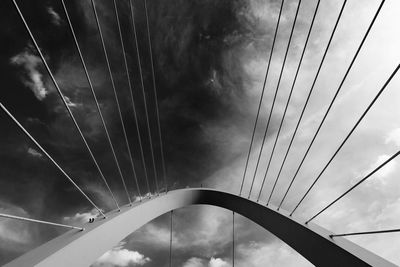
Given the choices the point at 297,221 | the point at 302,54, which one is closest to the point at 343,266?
the point at 297,221

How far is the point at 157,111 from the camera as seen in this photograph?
5.84m

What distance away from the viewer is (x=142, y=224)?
6516 mm

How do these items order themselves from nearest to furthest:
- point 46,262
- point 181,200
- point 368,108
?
point 46,262, point 368,108, point 181,200

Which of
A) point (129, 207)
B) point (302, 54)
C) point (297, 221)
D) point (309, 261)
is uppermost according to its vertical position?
point (302, 54)

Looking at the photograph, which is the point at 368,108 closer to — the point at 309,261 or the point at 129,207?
the point at 309,261

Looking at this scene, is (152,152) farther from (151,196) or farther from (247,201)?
(247,201)

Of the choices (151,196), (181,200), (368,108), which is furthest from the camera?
(181,200)

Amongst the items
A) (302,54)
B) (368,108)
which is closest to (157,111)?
(302,54)

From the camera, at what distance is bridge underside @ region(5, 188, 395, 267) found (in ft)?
11.1

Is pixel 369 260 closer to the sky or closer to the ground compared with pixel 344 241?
closer to the ground

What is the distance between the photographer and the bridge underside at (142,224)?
3.40 metres

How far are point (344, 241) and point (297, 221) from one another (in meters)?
1.19

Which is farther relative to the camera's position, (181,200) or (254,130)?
(181,200)

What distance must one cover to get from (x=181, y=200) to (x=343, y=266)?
5983 millimetres
